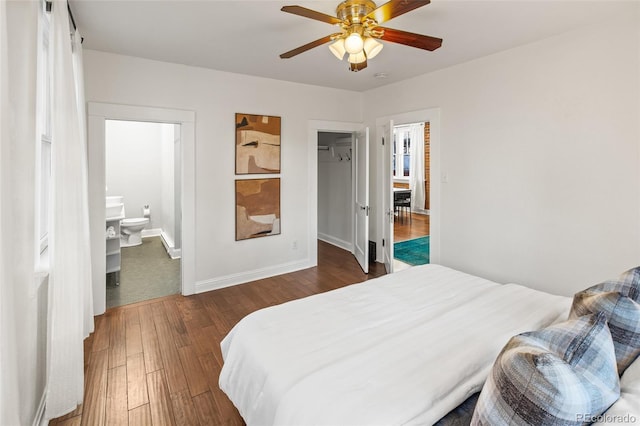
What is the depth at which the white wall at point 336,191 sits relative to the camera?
18.6ft

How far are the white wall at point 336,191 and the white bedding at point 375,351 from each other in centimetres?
355

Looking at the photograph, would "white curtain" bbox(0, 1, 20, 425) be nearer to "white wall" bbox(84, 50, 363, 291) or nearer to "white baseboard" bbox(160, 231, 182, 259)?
"white wall" bbox(84, 50, 363, 291)

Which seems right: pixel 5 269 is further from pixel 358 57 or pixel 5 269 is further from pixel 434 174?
pixel 434 174

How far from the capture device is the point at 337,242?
236 inches

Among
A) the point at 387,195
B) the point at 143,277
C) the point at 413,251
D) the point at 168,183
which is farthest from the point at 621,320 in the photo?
the point at 168,183

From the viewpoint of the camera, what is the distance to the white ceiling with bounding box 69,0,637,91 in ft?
7.34

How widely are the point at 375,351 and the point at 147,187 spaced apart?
6422 mm

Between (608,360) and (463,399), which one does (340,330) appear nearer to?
(463,399)

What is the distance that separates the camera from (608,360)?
917mm

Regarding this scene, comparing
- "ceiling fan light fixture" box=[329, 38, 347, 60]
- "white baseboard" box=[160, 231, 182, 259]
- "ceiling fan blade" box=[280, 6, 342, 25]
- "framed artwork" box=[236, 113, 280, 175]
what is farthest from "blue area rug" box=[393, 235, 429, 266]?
"ceiling fan blade" box=[280, 6, 342, 25]

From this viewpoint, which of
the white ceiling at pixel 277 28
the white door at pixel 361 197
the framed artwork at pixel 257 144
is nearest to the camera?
the white ceiling at pixel 277 28

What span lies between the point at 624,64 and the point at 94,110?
15.0ft

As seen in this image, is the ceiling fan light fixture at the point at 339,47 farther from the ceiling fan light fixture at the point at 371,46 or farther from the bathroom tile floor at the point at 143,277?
the bathroom tile floor at the point at 143,277

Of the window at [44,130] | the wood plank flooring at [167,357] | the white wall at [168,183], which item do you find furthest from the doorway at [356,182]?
the window at [44,130]
